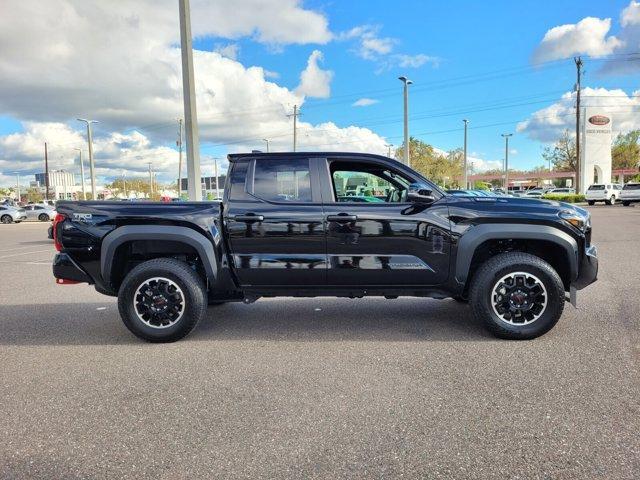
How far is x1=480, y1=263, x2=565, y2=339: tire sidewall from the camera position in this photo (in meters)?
4.59

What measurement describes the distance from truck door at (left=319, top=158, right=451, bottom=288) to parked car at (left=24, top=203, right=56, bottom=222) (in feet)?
131

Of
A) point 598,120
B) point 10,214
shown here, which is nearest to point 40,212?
point 10,214

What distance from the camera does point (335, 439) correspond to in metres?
2.88

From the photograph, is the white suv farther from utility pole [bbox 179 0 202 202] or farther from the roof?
the roof

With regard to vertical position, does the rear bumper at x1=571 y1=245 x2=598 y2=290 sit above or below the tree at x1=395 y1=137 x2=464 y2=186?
below

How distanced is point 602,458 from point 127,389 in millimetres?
3156

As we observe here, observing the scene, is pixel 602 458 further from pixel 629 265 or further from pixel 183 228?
pixel 629 265

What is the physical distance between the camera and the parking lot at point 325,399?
2.66m

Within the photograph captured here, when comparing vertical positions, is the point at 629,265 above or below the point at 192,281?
below

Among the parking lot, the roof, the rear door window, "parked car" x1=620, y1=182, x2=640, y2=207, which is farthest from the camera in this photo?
"parked car" x1=620, y1=182, x2=640, y2=207

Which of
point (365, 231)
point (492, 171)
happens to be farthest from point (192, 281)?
point (492, 171)

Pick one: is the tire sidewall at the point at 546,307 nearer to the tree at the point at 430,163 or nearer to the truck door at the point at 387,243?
the truck door at the point at 387,243

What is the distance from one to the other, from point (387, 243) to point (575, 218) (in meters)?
1.81

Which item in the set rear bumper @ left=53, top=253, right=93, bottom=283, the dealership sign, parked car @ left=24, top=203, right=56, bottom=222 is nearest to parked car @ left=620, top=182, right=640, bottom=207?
the dealership sign
